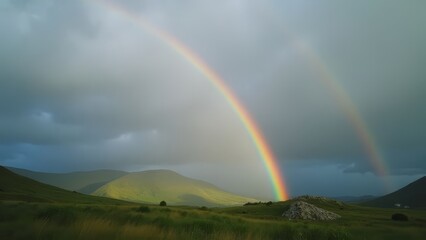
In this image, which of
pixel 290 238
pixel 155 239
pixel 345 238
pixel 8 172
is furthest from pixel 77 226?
pixel 8 172

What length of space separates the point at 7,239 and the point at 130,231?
3736 millimetres

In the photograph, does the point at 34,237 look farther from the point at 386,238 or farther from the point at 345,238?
the point at 386,238

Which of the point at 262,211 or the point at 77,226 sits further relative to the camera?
the point at 262,211

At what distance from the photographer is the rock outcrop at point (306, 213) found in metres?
88.6

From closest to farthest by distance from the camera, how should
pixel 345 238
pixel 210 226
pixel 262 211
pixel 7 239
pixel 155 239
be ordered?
pixel 7 239, pixel 155 239, pixel 345 238, pixel 210 226, pixel 262 211

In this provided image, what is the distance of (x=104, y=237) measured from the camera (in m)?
12.5

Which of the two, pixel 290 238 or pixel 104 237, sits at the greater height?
pixel 290 238

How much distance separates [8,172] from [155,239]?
175284mm

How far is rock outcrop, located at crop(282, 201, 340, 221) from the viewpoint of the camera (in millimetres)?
88550

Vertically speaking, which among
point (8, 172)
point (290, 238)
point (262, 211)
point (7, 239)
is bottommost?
point (7, 239)

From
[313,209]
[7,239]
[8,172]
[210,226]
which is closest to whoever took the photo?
[7,239]

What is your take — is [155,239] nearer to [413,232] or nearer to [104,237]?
[104,237]

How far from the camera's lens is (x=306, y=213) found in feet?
300

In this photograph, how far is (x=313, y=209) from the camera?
9544 centimetres
